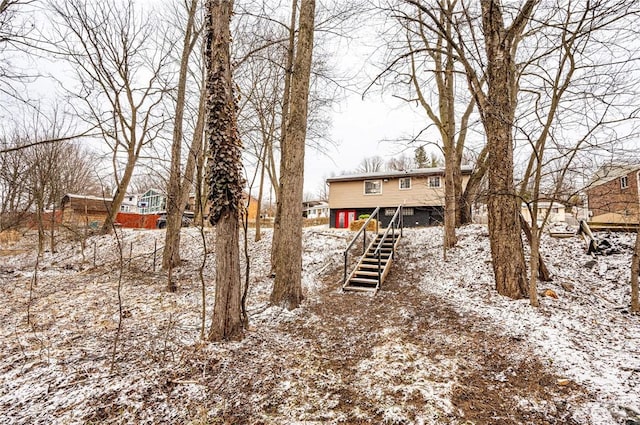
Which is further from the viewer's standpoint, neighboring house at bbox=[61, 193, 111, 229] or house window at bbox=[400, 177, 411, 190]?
neighboring house at bbox=[61, 193, 111, 229]

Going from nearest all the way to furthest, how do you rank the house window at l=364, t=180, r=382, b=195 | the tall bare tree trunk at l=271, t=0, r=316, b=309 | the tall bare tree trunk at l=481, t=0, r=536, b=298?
the tall bare tree trunk at l=481, t=0, r=536, b=298, the tall bare tree trunk at l=271, t=0, r=316, b=309, the house window at l=364, t=180, r=382, b=195

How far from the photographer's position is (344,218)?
19.7m

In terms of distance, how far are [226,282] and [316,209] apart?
138ft

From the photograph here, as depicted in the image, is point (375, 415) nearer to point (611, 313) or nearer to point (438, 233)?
point (611, 313)

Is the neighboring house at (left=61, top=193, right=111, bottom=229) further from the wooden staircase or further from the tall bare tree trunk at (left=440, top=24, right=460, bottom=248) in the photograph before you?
the tall bare tree trunk at (left=440, top=24, right=460, bottom=248)

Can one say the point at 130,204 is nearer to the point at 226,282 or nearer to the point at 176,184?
the point at 176,184

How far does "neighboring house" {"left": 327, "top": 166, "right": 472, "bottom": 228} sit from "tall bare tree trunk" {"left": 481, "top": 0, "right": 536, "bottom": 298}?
10.7m

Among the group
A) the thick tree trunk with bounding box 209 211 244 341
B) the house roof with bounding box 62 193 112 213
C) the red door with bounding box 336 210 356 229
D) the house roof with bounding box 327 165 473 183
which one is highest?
the house roof with bounding box 327 165 473 183

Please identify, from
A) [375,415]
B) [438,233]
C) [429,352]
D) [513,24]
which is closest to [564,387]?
[429,352]

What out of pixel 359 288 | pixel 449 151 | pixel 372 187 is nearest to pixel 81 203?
pixel 372 187

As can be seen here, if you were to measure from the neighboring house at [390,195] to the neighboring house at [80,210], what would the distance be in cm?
1449

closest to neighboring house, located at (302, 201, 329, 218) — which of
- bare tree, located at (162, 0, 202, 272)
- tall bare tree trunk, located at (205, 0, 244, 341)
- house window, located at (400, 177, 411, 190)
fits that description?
house window, located at (400, 177, 411, 190)

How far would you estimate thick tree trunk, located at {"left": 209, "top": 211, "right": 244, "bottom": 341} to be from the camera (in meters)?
4.15

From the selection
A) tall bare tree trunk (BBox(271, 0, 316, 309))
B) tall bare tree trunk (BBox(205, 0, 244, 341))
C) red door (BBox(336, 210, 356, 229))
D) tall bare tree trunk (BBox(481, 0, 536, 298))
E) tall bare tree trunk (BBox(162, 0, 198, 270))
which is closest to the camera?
tall bare tree trunk (BBox(205, 0, 244, 341))
